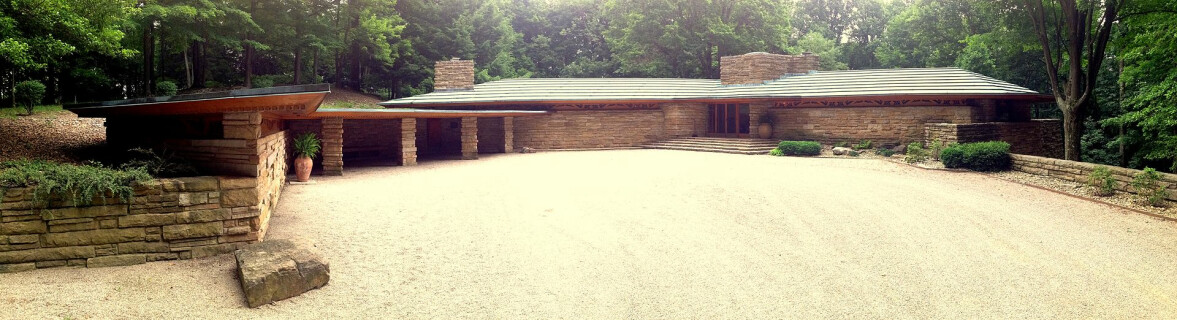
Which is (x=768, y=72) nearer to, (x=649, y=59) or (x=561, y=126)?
(x=561, y=126)

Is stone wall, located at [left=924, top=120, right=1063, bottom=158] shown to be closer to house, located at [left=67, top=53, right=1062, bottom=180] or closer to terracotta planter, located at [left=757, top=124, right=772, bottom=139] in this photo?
house, located at [left=67, top=53, right=1062, bottom=180]

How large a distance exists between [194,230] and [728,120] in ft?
69.4

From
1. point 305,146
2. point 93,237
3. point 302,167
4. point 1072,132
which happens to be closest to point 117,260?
point 93,237

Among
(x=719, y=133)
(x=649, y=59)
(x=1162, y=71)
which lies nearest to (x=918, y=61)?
(x=649, y=59)

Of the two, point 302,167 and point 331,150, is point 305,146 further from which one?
point 331,150

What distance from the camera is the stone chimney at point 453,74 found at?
2408 centimetres

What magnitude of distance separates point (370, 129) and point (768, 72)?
50.4ft

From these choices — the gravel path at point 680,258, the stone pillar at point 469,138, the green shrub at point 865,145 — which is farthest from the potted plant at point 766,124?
the stone pillar at point 469,138

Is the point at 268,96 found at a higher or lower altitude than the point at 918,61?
lower

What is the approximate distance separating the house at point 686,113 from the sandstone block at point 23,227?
25.2 ft

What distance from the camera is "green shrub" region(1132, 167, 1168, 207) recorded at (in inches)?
424

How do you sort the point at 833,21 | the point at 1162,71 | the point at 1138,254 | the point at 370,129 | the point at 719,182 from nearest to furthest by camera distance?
the point at 1138,254 → the point at 719,182 → the point at 1162,71 → the point at 370,129 → the point at 833,21

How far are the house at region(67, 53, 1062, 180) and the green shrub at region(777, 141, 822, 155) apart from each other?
7.81ft

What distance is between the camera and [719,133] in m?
25.2
